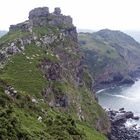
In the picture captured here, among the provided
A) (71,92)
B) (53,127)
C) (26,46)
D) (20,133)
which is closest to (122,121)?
(71,92)

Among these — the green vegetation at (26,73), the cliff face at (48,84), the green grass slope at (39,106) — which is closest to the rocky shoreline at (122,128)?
the cliff face at (48,84)

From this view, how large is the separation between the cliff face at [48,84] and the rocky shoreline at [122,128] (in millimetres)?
4139

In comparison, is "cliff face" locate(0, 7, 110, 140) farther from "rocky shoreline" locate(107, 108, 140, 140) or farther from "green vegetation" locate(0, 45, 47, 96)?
"rocky shoreline" locate(107, 108, 140, 140)

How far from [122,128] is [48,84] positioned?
171 feet

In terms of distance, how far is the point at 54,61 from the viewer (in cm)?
15062

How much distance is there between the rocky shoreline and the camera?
527ft

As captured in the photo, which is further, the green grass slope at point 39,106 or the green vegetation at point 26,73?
the green vegetation at point 26,73

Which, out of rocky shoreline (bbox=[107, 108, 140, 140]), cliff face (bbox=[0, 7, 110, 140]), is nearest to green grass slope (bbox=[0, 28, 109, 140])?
cliff face (bbox=[0, 7, 110, 140])

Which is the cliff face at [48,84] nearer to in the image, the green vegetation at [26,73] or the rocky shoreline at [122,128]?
the green vegetation at [26,73]

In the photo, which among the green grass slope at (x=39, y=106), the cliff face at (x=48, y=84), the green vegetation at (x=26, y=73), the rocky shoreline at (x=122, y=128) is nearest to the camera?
the green grass slope at (x=39, y=106)

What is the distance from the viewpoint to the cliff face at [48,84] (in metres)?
76.0

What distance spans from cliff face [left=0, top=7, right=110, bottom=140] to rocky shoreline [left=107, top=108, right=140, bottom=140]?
13.6ft

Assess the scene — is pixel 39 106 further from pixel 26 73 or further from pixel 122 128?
pixel 122 128

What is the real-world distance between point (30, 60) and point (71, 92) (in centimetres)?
1817
